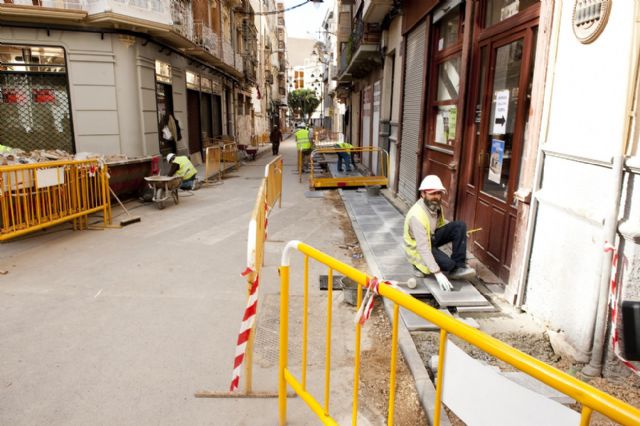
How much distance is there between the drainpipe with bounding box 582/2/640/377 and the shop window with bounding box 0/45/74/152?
14.0 m

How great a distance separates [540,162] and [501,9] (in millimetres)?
2700

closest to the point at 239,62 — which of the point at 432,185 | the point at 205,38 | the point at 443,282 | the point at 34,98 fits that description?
the point at 205,38

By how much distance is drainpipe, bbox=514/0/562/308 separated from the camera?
3.90 metres

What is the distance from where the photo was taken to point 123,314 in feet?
15.0

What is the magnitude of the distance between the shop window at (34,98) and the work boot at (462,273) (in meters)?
12.6

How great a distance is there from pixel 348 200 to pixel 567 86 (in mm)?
7158

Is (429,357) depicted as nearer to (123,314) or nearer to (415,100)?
(123,314)

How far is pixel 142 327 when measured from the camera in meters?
4.28

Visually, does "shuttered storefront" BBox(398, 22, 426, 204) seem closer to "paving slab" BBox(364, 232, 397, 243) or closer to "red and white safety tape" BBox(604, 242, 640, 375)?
"paving slab" BBox(364, 232, 397, 243)

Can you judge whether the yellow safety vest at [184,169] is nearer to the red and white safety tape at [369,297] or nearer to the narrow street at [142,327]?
the narrow street at [142,327]

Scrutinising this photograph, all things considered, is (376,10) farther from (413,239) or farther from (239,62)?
(239,62)

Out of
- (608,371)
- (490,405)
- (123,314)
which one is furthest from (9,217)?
(608,371)

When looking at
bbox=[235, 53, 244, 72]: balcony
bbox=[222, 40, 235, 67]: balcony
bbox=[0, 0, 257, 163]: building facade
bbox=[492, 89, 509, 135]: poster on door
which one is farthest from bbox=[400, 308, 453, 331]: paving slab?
bbox=[235, 53, 244, 72]: balcony

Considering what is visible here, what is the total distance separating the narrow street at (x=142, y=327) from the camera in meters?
3.11
